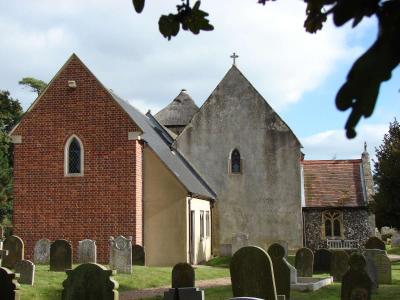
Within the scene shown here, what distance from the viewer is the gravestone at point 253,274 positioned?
1210 cm

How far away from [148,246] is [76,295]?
13.4m

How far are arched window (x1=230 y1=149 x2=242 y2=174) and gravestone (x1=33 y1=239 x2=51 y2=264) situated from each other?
12483 millimetres

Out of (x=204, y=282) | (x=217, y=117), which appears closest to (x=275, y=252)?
(x=204, y=282)

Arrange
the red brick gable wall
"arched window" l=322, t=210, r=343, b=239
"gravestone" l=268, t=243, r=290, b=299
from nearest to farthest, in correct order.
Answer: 1. "gravestone" l=268, t=243, r=290, b=299
2. the red brick gable wall
3. "arched window" l=322, t=210, r=343, b=239

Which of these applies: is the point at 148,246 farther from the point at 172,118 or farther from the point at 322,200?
the point at 172,118

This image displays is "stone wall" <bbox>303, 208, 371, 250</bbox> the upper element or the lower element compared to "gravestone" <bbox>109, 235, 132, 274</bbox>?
upper

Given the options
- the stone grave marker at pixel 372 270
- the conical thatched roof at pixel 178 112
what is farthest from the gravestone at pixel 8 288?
the conical thatched roof at pixel 178 112

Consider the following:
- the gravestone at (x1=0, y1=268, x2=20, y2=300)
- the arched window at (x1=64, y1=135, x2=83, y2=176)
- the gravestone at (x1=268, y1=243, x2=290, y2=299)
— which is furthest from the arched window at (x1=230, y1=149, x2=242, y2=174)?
the gravestone at (x1=0, y1=268, x2=20, y2=300)

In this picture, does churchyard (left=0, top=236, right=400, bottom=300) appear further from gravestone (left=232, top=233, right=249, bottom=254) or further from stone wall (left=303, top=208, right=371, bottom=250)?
stone wall (left=303, top=208, right=371, bottom=250)

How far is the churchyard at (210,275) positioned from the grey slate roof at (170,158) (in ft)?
12.3

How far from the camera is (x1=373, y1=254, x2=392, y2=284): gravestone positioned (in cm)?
1927

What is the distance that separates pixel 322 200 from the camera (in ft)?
106

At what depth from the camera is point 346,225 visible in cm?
3194

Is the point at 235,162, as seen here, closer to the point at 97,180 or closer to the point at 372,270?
the point at 97,180
